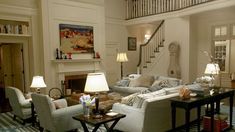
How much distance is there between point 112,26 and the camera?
9.02 m

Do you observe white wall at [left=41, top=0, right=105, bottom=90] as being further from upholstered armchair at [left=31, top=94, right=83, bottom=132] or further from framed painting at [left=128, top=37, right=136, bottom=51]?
upholstered armchair at [left=31, top=94, right=83, bottom=132]

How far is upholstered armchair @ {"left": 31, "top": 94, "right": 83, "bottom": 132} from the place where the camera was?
3.66 m

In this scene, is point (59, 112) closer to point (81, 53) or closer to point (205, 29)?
point (81, 53)

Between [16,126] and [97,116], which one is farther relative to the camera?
[16,126]

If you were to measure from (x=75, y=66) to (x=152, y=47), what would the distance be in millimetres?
3310

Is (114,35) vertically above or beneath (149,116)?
above

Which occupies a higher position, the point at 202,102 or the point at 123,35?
the point at 123,35

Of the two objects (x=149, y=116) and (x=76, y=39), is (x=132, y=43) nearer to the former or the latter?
(x=76, y=39)

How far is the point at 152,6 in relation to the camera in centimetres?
836

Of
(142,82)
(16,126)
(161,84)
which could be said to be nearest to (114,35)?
(142,82)

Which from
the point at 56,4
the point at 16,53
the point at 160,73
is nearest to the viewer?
the point at 56,4

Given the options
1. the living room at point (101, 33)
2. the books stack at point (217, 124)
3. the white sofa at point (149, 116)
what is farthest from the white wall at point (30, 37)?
the books stack at point (217, 124)

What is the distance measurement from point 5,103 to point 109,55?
4.32 metres

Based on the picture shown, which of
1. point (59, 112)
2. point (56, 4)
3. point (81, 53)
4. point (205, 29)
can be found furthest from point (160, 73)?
point (59, 112)
